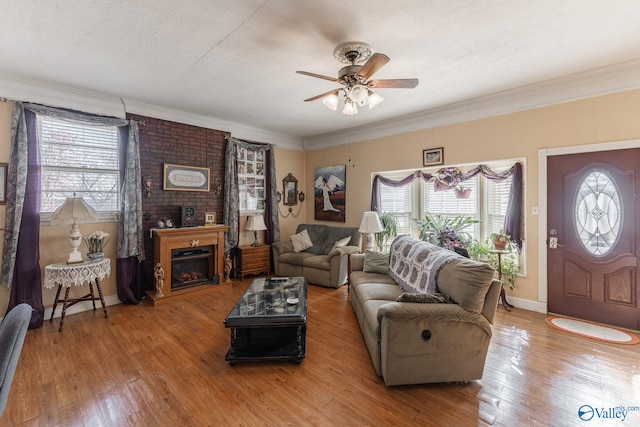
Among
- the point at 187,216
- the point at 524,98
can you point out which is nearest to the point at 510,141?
the point at 524,98

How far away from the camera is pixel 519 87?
11.3 feet

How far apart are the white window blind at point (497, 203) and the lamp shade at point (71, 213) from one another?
17.5 feet

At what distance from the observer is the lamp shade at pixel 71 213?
10.3ft

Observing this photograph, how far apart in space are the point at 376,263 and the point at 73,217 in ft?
11.9

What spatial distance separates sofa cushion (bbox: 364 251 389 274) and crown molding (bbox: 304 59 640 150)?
229 centimetres

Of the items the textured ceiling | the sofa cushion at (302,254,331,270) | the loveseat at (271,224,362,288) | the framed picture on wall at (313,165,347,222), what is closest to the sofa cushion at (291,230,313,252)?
the loveseat at (271,224,362,288)

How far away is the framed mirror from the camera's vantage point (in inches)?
235

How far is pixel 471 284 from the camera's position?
207cm

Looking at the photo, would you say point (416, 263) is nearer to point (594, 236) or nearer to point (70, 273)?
point (594, 236)

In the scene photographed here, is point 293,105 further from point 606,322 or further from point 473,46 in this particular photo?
point 606,322

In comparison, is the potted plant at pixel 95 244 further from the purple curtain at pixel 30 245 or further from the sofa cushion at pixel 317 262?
the sofa cushion at pixel 317 262

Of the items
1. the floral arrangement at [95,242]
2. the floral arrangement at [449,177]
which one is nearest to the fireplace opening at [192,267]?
the floral arrangement at [95,242]

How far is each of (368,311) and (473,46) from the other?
261 cm

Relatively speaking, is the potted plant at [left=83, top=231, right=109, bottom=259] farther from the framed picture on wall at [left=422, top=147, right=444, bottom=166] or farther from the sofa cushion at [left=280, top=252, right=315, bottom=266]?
the framed picture on wall at [left=422, top=147, right=444, bottom=166]
